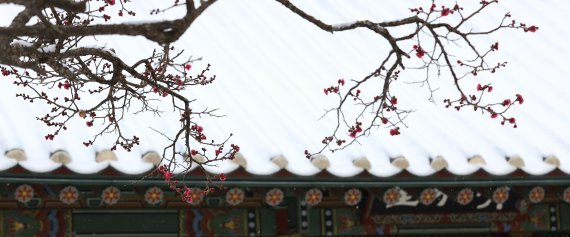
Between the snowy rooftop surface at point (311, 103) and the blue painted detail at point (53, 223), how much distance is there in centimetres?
46

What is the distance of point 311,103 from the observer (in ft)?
21.0

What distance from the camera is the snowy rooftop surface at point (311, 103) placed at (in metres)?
5.27

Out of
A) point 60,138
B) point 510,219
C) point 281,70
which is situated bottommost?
point 510,219

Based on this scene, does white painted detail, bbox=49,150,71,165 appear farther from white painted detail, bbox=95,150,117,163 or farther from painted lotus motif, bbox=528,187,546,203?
painted lotus motif, bbox=528,187,546,203

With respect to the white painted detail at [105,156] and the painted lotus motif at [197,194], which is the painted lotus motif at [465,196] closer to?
the painted lotus motif at [197,194]

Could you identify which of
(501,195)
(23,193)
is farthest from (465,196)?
(23,193)

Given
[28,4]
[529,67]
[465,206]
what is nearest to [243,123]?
[465,206]

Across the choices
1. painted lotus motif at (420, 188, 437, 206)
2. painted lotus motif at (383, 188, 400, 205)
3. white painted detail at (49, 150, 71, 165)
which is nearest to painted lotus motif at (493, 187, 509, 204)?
painted lotus motif at (420, 188, 437, 206)

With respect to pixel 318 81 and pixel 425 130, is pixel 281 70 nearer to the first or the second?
pixel 318 81

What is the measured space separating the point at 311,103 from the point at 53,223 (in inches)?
67.5

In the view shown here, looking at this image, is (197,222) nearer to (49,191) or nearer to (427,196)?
(49,191)

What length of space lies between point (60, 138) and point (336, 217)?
5.46 feet

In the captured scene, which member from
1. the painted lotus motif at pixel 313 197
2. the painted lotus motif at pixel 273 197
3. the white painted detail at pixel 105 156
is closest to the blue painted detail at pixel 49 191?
the white painted detail at pixel 105 156

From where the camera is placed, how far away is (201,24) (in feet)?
25.3
